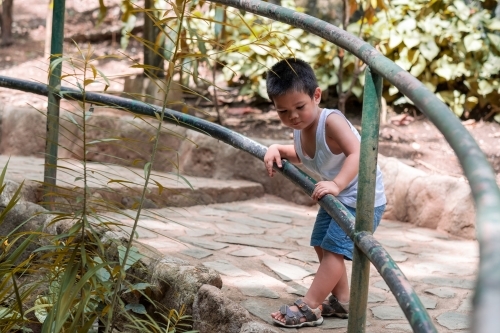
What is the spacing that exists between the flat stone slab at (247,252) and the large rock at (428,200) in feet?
4.92

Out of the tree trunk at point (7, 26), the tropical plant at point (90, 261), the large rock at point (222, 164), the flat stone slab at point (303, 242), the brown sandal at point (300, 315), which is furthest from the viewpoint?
the tree trunk at point (7, 26)

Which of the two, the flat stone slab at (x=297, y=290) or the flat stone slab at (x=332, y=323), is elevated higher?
the flat stone slab at (x=332, y=323)

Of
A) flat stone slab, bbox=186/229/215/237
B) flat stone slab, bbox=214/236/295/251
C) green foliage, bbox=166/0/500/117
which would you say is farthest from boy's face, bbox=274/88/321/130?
green foliage, bbox=166/0/500/117

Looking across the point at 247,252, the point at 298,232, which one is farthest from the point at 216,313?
the point at 298,232

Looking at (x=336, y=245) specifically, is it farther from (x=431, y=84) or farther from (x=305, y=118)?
(x=431, y=84)

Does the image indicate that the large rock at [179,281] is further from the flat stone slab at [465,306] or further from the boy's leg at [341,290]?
the flat stone slab at [465,306]

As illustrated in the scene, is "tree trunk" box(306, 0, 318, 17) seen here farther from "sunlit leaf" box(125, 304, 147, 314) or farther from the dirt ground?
"sunlit leaf" box(125, 304, 147, 314)

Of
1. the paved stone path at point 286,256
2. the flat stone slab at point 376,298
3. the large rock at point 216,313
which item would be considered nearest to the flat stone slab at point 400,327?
the paved stone path at point 286,256

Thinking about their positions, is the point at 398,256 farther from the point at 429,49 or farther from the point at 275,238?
the point at 429,49

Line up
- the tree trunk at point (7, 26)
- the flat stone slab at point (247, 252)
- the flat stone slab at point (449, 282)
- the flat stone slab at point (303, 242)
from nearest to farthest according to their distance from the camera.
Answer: the flat stone slab at point (449, 282) < the flat stone slab at point (247, 252) < the flat stone slab at point (303, 242) < the tree trunk at point (7, 26)

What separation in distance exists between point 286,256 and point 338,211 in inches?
65.5

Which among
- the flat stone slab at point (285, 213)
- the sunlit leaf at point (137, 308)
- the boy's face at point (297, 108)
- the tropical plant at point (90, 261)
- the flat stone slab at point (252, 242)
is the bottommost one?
the flat stone slab at point (285, 213)

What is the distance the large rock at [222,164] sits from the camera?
17.5ft

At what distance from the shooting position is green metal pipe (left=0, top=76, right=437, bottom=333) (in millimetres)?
1327
